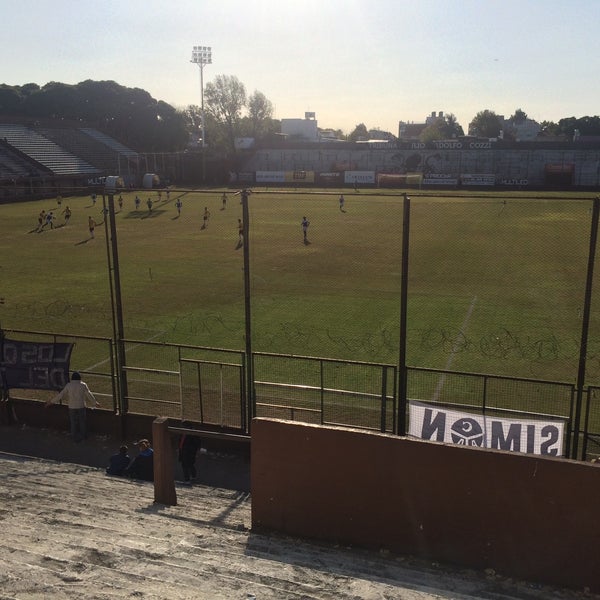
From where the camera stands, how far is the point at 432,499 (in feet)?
19.5

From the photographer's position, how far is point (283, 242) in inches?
1330

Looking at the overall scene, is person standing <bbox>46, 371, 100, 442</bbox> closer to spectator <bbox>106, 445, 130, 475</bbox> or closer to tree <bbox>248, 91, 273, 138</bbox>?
spectator <bbox>106, 445, 130, 475</bbox>

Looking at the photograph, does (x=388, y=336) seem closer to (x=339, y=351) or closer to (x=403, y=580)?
(x=339, y=351)

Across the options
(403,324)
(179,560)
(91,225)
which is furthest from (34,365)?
(91,225)

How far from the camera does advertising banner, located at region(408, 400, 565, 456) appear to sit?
28.6ft

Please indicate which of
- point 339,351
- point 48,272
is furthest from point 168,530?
point 48,272

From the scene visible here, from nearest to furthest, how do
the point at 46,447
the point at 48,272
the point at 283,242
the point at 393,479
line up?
the point at 393,479 → the point at 46,447 → the point at 48,272 → the point at 283,242

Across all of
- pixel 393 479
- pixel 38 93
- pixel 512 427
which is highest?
pixel 38 93

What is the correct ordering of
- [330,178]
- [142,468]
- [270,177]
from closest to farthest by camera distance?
[142,468]
[330,178]
[270,177]

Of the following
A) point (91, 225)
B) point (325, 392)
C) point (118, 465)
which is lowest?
point (118, 465)

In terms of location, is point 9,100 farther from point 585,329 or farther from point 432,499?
point 432,499

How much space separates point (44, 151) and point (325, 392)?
66.9 m

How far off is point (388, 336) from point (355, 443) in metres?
10.8

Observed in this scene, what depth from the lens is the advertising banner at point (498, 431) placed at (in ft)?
28.6
